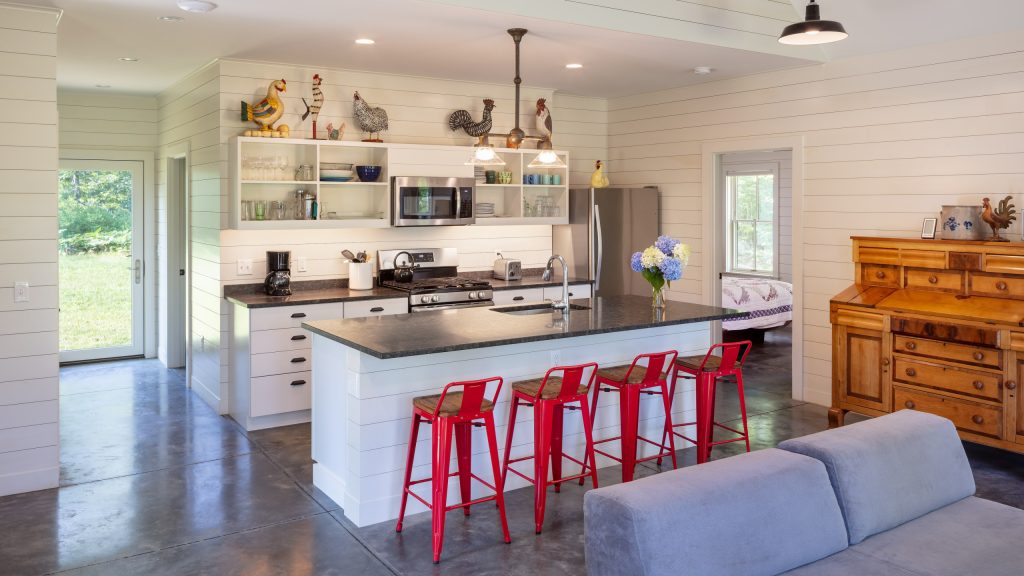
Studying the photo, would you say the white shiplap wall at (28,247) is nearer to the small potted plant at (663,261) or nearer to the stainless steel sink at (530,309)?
the stainless steel sink at (530,309)

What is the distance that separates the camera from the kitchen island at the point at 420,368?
406cm

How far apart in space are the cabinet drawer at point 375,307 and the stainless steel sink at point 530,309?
122cm

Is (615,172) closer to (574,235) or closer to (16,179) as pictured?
(574,235)

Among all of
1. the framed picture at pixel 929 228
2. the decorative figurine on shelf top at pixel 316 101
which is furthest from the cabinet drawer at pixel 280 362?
the framed picture at pixel 929 228

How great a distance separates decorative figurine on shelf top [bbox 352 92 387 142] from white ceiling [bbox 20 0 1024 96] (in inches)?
10.7

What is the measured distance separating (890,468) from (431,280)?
14.4 feet

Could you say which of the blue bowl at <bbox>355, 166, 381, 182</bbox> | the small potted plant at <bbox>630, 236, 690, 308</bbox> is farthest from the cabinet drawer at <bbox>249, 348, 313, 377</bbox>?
the small potted plant at <bbox>630, 236, 690, 308</bbox>

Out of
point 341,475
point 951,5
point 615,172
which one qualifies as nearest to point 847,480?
point 341,475

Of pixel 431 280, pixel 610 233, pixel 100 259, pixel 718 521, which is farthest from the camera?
pixel 100 259

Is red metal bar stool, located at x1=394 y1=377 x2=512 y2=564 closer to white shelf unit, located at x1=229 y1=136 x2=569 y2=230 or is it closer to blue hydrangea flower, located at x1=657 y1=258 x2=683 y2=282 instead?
blue hydrangea flower, located at x1=657 y1=258 x2=683 y2=282

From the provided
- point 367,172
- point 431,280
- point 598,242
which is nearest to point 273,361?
point 431,280

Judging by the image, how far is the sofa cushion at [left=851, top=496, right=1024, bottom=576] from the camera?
2559 mm

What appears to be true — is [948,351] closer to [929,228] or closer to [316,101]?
[929,228]

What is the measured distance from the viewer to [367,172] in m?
6.40
